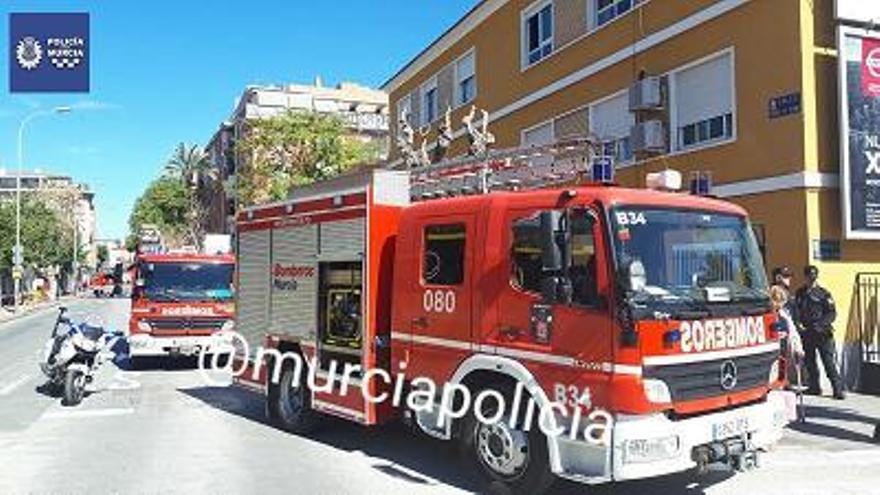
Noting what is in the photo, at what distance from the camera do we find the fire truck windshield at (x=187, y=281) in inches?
675

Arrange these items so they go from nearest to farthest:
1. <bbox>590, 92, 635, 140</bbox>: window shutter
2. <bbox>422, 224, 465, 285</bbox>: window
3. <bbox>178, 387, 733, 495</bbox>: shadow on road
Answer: <bbox>178, 387, 733, 495</bbox>: shadow on road
<bbox>422, 224, 465, 285</bbox>: window
<bbox>590, 92, 635, 140</bbox>: window shutter

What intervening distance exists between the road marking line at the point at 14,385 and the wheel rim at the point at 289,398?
609cm

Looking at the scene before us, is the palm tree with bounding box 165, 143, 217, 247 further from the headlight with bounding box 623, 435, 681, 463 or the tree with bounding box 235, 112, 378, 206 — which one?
the headlight with bounding box 623, 435, 681, 463

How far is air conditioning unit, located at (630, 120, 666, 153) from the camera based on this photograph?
1670 cm

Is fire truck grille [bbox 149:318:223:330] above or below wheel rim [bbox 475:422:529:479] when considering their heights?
above

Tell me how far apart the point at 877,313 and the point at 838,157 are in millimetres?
2392

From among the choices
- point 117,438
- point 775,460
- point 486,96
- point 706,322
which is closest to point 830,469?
point 775,460

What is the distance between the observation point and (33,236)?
219 ft

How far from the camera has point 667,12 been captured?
16891mm

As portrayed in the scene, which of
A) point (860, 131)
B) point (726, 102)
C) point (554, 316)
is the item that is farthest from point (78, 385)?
point (860, 131)

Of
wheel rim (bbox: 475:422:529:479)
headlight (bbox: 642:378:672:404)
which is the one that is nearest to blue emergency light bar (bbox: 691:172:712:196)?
headlight (bbox: 642:378:672:404)

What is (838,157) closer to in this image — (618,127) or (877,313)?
(877,313)

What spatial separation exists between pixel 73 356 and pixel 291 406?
15.0ft

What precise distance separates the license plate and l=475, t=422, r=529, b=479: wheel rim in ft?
4.73
